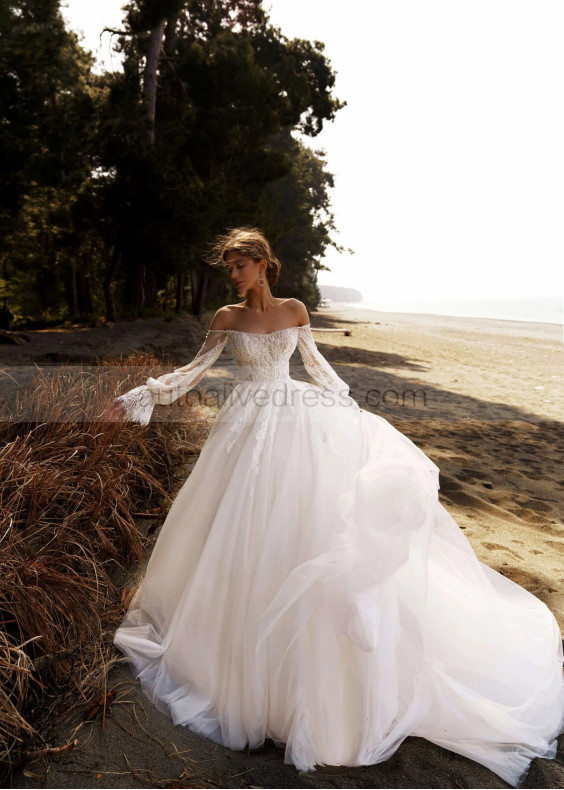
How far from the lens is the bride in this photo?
205cm

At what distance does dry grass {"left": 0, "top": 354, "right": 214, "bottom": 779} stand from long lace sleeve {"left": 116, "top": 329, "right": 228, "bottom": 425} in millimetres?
711

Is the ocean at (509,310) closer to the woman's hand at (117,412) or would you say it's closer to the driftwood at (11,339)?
the driftwood at (11,339)

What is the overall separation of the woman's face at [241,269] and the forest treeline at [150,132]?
735 centimetres

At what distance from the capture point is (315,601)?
2.08 m

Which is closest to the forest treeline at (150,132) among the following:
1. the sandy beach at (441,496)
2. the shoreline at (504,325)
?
the sandy beach at (441,496)

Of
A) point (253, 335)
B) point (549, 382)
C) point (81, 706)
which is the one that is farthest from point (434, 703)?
point (549, 382)

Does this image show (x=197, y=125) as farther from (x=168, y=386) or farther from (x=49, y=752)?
(x=49, y=752)

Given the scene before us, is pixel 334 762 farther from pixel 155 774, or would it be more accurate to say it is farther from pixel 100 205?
pixel 100 205

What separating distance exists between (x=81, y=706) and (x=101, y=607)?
1.97 ft

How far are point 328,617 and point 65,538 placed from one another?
59.2 inches

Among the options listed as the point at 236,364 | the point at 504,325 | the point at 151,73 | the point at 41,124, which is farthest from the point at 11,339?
the point at 504,325

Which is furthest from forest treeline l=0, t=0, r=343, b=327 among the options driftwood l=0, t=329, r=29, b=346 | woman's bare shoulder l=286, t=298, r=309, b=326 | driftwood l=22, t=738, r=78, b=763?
driftwood l=22, t=738, r=78, b=763

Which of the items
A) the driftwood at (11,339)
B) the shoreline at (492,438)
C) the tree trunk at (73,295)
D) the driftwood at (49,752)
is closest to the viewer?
the driftwood at (49,752)

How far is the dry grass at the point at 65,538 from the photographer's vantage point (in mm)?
2213
